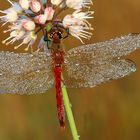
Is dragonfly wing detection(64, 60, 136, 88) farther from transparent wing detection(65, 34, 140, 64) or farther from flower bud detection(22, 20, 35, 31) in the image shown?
flower bud detection(22, 20, 35, 31)

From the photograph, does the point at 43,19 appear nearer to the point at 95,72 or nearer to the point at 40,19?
the point at 40,19

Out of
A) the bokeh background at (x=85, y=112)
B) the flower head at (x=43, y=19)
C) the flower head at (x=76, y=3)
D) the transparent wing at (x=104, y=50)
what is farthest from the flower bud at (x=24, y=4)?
the bokeh background at (x=85, y=112)

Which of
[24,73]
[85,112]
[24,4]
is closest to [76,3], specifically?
[24,4]

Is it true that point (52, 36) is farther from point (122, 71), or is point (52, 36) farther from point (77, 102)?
point (77, 102)

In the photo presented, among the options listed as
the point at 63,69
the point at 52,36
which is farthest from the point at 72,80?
Answer: the point at 52,36

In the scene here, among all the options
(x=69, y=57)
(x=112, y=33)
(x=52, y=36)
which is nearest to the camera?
(x=52, y=36)

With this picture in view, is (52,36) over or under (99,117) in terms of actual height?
under

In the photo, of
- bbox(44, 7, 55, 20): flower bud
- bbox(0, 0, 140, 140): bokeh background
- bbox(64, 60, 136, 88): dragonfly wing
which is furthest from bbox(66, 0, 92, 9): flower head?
bbox(0, 0, 140, 140): bokeh background
